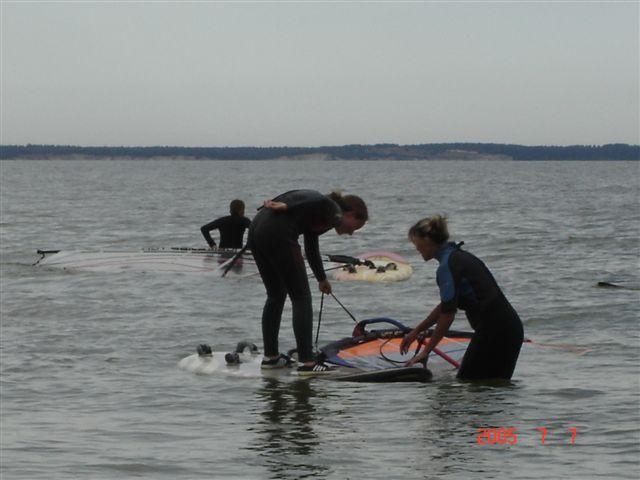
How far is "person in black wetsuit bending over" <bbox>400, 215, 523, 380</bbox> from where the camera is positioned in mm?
8273

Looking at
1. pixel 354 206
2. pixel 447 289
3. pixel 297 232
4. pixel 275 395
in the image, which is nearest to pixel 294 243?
pixel 297 232

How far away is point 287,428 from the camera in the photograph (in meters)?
8.16

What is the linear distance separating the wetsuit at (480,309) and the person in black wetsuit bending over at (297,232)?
50.1 inches

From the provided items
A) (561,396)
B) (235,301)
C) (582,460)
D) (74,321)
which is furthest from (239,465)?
(235,301)

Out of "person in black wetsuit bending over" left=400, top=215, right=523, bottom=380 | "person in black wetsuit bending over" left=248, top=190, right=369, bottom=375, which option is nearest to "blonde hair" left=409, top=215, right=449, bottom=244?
"person in black wetsuit bending over" left=400, top=215, right=523, bottom=380

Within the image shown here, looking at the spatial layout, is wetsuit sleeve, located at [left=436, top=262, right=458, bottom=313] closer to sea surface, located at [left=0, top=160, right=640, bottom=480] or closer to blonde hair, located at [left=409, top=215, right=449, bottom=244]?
blonde hair, located at [left=409, top=215, right=449, bottom=244]

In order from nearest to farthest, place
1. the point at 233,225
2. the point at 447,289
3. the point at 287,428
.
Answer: the point at 287,428
the point at 447,289
the point at 233,225

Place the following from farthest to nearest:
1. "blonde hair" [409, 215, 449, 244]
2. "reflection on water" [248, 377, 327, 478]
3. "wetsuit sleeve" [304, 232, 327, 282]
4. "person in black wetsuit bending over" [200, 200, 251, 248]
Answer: "person in black wetsuit bending over" [200, 200, 251, 248] < "wetsuit sleeve" [304, 232, 327, 282] < "blonde hair" [409, 215, 449, 244] < "reflection on water" [248, 377, 327, 478]

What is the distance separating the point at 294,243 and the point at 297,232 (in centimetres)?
12

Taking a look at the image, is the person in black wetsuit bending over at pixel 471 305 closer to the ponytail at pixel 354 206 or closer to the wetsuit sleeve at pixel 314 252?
the ponytail at pixel 354 206

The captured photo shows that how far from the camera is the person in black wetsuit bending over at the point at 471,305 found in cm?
827
